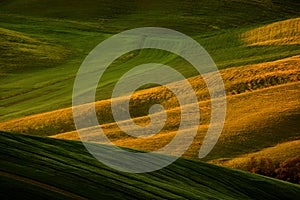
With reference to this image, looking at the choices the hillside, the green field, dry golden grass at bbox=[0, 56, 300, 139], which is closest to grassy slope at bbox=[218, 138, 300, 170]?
the green field

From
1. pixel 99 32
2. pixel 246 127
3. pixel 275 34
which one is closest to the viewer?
pixel 246 127

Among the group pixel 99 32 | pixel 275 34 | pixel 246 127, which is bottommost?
pixel 246 127

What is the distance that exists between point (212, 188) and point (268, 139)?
8.95 m

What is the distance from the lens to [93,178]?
18.1ft

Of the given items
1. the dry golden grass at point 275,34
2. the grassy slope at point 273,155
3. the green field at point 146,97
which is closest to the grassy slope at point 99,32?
the green field at point 146,97

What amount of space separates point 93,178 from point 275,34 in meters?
29.8

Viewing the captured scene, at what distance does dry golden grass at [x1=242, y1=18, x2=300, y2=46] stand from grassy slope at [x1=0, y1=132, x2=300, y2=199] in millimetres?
24582

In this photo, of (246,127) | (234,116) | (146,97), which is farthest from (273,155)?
(146,97)

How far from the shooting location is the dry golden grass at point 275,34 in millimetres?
31816

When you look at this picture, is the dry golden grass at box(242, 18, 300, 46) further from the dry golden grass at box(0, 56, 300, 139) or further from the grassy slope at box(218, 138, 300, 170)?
the grassy slope at box(218, 138, 300, 170)

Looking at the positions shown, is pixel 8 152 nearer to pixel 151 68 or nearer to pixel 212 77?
pixel 212 77

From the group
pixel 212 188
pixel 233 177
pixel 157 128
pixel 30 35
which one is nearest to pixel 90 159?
pixel 212 188

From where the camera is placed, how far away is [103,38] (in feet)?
120

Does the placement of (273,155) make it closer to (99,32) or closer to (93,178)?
(93,178)
